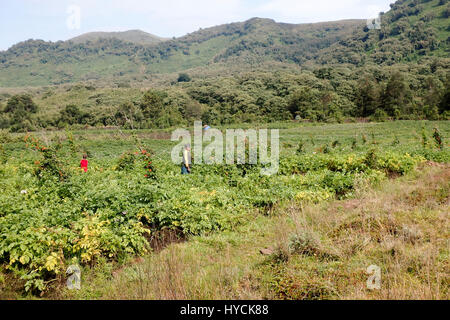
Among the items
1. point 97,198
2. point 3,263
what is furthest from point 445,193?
point 3,263

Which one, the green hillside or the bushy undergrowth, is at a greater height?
the green hillside

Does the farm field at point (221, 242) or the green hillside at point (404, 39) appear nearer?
the farm field at point (221, 242)

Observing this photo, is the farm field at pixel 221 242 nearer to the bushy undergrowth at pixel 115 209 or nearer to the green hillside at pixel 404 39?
the bushy undergrowth at pixel 115 209

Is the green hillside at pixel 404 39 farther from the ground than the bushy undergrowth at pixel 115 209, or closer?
farther from the ground

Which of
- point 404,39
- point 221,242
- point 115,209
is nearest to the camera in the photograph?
point 221,242

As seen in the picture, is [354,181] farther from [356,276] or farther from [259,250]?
[356,276]

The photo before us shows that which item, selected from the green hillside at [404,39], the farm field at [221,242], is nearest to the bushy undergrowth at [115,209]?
the farm field at [221,242]

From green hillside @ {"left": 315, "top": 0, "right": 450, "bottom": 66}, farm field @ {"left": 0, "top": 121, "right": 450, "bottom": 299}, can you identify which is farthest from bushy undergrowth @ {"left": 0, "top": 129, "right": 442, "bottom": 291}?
green hillside @ {"left": 315, "top": 0, "right": 450, "bottom": 66}

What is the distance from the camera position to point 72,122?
201 ft

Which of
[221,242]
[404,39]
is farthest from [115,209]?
[404,39]

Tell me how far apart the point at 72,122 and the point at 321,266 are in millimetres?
67531

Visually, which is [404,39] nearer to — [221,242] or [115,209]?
[221,242]

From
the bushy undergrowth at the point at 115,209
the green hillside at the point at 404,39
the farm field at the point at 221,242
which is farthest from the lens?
the green hillside at the point at 404,39

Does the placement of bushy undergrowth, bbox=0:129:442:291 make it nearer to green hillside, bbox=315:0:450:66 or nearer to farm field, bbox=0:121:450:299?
farm field, bbox=0:121:450:299
